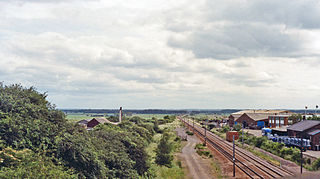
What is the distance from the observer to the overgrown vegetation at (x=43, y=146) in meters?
20.4

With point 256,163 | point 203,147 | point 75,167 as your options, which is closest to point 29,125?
point 75,167

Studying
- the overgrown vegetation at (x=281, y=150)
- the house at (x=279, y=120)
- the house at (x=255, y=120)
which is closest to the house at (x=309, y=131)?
the overgrown vegetation at (x=281, y=150)

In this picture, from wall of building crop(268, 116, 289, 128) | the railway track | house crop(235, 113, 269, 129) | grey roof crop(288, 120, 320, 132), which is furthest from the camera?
house crop(235, 113, 269, 129)

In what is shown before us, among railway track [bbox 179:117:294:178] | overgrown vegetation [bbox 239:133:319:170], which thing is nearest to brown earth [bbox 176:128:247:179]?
railway track [bbox 179:117:294:178]

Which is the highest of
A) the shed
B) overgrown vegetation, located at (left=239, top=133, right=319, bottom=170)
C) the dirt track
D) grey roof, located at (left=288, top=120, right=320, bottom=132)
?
grey roof, located at (left=288, top=120, right=320, bottom=132)

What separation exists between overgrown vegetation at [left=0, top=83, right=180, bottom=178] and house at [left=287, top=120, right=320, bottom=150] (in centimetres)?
4706

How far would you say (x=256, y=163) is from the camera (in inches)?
1913

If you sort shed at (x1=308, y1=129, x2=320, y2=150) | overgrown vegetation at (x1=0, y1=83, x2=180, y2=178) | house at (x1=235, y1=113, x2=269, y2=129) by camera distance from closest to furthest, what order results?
overgrown vegetation at (x1=0, y1=83, x2=180, y2=178), shed at (x1=308, y1=129, x2=320, y2=150), house at (x1=235, y1=113, x2=269, y2=129)

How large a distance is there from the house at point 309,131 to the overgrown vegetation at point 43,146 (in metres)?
47.1

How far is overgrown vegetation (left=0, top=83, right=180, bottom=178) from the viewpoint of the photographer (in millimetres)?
20438

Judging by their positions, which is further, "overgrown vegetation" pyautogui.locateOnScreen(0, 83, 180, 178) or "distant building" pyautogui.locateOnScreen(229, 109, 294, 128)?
"distant building" pyautogui.locateOnScreen(229, 109, 294, 128)

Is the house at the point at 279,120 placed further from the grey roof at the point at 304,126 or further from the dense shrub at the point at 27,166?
the dense shrub at the point at 27,166

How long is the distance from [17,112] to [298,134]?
2481 inches

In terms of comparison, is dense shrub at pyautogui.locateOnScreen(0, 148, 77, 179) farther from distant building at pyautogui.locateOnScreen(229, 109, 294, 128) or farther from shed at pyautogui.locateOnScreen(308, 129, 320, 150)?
distant building at pyautogui.locateOnScreen(229, 109, 294, 128)
